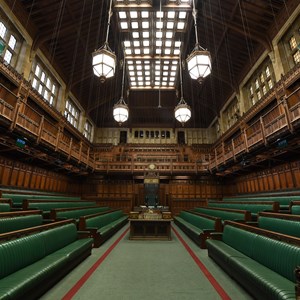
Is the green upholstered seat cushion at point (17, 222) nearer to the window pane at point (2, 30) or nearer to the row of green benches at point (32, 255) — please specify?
the row of green benches at point (32, 255)

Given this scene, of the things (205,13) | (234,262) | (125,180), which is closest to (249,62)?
(205,13)

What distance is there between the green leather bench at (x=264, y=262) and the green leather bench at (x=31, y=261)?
2536 mm

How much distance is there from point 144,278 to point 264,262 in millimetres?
1828

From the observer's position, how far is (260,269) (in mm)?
2400

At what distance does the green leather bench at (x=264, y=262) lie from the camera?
6.46 ft

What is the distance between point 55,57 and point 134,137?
11.8m

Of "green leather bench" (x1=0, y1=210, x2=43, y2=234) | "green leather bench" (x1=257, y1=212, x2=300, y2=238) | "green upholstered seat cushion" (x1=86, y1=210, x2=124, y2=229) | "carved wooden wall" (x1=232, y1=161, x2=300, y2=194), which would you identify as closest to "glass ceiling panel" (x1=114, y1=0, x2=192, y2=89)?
"carved wooden wall" (x1=232, y1=161, x2=300, y2=194)

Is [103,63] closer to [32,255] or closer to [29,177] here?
[32,255]

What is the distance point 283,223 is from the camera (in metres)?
3.33

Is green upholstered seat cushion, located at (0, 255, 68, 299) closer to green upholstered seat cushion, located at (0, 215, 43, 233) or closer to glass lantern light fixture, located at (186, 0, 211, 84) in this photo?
green upholstered seat cushion, located at (0, 215, 43, 233)

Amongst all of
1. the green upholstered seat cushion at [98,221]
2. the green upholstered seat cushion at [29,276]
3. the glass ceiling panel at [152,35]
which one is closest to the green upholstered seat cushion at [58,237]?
the green upholstered seat cushion at [29,276]

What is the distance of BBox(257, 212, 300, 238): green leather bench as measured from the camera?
305cm

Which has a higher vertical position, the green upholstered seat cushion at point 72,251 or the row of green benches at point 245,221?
the row of green benches at point 245,221

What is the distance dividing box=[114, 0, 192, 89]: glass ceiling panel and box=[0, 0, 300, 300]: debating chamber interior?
0.09 meters
